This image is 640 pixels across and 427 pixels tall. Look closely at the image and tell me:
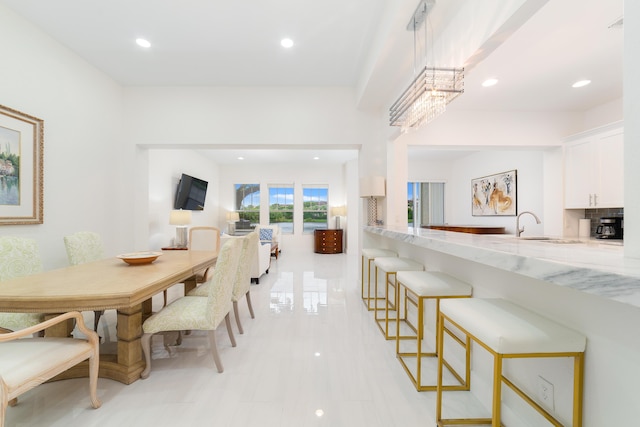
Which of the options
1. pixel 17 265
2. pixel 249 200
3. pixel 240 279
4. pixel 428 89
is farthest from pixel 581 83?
pixel 249 200

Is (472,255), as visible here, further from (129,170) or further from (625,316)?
(129,170)

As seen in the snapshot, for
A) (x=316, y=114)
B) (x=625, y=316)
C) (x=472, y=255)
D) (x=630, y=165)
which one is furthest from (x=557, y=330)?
(x=316, y=114)

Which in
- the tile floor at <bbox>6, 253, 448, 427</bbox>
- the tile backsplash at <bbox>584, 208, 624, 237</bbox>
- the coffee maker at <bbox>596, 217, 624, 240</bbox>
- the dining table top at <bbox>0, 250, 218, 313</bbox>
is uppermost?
the tile backsplash at <bbox>584, 208, 624, 237</bbox>

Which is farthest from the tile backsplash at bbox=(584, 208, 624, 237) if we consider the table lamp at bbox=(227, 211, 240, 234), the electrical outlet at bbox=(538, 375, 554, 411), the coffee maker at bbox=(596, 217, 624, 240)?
the table lamp at bbox=(227, 211, 240, 234)

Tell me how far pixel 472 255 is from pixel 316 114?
3336 mm

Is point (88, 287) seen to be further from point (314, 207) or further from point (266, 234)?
point (314, 207)

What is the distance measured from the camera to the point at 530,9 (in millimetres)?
1497

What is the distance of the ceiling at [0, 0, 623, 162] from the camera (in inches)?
87.7

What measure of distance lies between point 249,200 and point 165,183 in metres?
3.35

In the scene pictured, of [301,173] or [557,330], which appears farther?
[301,173]

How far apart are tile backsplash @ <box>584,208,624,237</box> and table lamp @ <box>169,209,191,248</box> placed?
6.36 meters

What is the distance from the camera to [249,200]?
869 cm

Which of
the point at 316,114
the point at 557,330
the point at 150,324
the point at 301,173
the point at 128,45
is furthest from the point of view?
the point at 301,173

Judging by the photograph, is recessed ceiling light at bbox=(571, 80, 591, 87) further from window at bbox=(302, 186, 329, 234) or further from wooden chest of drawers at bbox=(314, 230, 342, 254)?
window at bbox=(302, 186, 329, 234)
